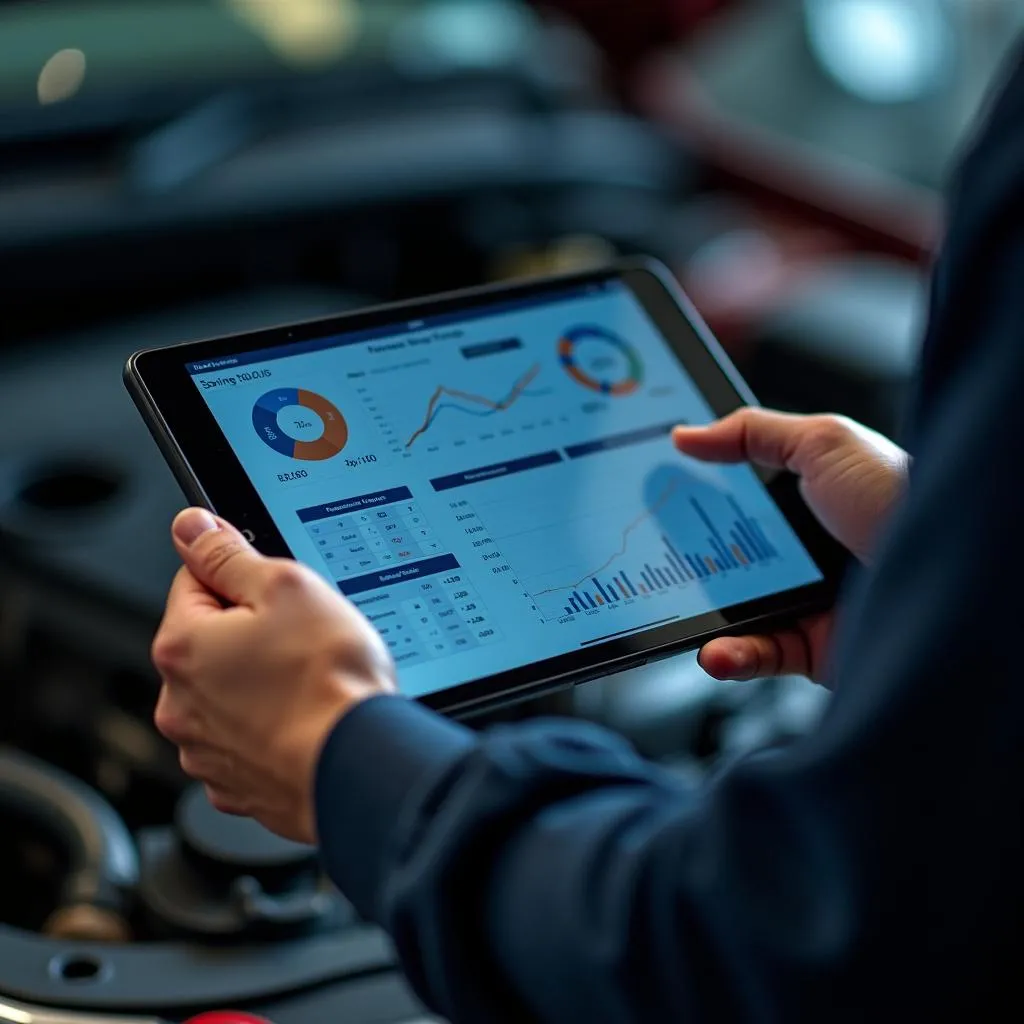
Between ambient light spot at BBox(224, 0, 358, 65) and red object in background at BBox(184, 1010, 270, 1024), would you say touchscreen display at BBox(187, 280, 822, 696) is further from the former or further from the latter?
ambient light spot at BBox(224, 0, 358, 65)

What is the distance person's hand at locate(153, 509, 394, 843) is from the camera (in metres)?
0.56

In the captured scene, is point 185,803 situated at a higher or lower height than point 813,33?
Answer: lower

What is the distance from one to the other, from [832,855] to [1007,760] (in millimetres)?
59

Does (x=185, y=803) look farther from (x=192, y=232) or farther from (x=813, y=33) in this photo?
(x=813, y=33)

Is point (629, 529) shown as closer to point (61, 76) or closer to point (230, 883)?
point (230, 883)

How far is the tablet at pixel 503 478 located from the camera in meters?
0.69

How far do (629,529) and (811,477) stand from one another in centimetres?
11

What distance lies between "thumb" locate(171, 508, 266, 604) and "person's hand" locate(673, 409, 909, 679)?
0.25m

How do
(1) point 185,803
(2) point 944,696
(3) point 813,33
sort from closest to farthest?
(2) point 944,696 → (1) point 185,803 → (3) point 813,33

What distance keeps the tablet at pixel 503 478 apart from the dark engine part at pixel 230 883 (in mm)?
232

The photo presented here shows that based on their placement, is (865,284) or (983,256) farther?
(865,284)

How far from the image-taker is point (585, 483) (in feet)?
2.56

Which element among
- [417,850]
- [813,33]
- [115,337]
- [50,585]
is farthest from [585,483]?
[813,33]

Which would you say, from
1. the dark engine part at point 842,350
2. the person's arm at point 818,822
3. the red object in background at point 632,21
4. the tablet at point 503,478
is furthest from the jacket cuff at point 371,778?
the red object in background at point 632,21
